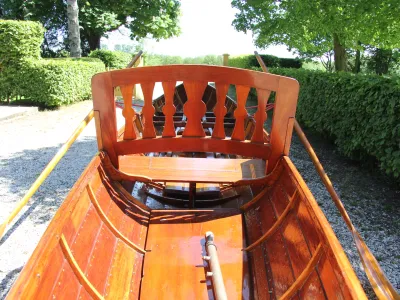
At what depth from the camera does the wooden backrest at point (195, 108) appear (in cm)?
272

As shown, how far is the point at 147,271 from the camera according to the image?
2.42 meters

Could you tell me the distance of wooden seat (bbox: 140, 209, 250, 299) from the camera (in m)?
2.28

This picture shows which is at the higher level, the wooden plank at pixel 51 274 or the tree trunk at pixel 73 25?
the tree trunk at pixel 73 25

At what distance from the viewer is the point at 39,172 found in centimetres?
560

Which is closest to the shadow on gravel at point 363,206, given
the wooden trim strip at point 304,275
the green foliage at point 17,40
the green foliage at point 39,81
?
the wooden trim strip at point 304,275

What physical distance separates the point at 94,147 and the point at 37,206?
9.70ft

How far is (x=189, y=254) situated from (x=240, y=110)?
1268mm

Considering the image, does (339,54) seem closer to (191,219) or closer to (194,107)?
(194,107)

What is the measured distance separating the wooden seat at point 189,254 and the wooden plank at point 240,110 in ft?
2.28

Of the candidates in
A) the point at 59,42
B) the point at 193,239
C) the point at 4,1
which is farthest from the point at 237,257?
the point at 59,42

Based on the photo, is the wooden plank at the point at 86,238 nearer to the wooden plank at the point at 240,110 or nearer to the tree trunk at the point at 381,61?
the wooden plank at the point at 240,110

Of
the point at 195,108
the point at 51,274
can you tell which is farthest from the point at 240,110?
the point at 51,274

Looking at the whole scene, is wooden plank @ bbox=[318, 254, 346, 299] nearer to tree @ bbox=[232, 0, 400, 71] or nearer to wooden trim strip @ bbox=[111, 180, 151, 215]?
wooden trim strip @ bbox=[111, 180, 151, 215]

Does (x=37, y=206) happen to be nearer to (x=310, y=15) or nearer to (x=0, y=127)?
(x=0, y=127)
